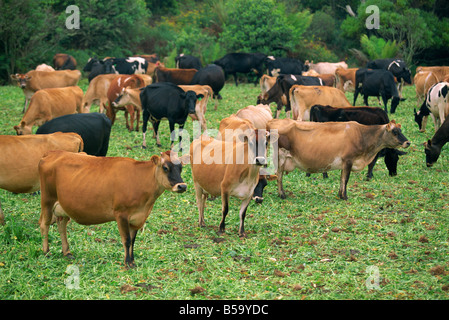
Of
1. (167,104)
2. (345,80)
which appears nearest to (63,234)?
(167,104)

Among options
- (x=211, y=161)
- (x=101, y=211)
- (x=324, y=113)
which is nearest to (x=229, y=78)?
(x=324, y=113)

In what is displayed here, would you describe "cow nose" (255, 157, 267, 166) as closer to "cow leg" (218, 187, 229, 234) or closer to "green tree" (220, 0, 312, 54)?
"cow leg" (218, 187, 229, 234)

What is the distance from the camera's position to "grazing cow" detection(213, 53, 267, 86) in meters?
27.2

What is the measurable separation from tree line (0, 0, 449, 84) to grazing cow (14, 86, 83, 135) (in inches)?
521

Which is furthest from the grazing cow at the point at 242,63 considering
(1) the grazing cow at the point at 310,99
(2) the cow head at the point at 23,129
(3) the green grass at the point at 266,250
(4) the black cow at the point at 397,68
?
(3) the green grass at the point at 266,250

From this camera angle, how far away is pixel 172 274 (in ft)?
21.3

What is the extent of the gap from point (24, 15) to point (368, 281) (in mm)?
24450

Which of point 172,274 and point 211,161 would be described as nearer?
point 172,274

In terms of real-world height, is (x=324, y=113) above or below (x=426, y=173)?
above

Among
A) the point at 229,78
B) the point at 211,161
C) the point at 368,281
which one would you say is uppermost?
→ the point at 211,161

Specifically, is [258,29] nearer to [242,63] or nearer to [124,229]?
[242,63]

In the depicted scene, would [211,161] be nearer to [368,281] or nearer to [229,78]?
[368,281]

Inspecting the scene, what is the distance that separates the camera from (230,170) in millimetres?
7902

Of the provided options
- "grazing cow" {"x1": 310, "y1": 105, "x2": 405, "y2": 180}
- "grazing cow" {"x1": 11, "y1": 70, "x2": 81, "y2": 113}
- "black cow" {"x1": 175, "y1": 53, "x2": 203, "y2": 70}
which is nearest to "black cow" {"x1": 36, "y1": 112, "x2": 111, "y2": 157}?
"grazing cow" {"x1": 310, "y1": 105, "x2": 405, "y2": 180}
